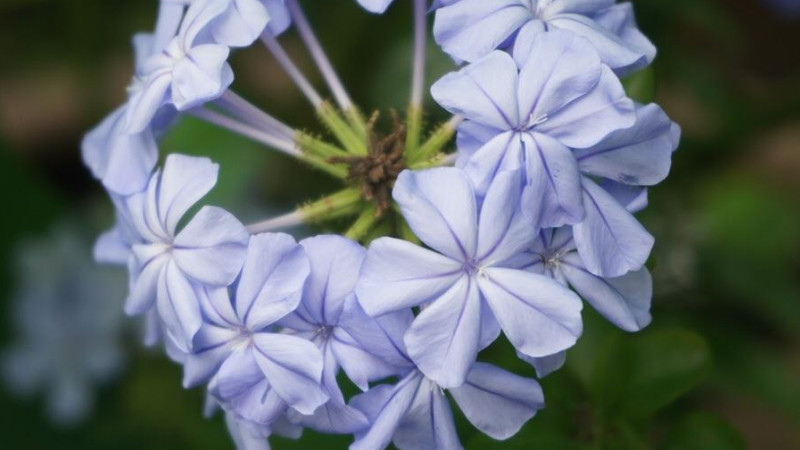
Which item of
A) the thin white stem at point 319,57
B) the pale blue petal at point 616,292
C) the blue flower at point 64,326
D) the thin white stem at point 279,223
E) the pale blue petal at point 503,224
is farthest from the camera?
the blue flower at point 64,326

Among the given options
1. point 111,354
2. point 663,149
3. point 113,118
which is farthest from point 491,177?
point 111,354

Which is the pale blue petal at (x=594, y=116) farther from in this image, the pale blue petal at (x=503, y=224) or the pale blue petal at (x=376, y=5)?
the pale blue petal at (x=376, y=5)

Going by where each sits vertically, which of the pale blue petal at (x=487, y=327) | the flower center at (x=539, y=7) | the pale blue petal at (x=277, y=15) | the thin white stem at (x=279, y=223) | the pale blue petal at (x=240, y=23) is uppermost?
the pale blue petal at (x=240, y=23)

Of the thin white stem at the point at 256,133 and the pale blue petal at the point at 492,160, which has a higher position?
the pale blue petal at the point at 492,160

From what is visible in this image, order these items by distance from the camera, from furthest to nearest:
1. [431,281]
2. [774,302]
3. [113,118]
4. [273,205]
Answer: [273,205]
[774,302]
[113,118]
[431,281]

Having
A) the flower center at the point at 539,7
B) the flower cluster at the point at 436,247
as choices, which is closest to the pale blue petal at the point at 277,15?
the flower cluster at the point at 436,247

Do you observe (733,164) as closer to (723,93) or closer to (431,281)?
(723,93)

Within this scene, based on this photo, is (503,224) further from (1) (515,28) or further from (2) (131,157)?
(2) (131,157)

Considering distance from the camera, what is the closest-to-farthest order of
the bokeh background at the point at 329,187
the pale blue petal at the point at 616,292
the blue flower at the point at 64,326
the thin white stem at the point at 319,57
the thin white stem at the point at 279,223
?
the pale blue petal at the point at 616,292 → the thin white stem at the point at 279,223 → the thin white stem at the point at 319,57 → the bokeh background at the point at 329,187 → the blue flower at the point at 64,326
